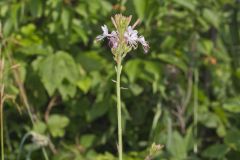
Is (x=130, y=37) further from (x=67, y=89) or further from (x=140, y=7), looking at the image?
(x=67, y=89)

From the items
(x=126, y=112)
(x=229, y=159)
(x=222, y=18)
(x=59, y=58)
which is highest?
(x=222, y=18)

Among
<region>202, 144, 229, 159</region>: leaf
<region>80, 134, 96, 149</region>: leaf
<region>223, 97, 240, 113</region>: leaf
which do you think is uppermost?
<region>223, 97, 240, 113</region>: leaf

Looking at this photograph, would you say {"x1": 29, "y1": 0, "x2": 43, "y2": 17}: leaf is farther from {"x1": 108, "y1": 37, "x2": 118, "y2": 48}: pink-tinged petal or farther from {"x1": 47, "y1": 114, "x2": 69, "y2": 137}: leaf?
{"x1": 108, "y1": 37, "x2": 118, "y2": 48}: pink-tinged petal

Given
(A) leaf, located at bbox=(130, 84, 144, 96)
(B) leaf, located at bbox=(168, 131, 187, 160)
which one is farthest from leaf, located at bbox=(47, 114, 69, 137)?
(B) leaf, located at bbox=(168, 131, 187, 160)

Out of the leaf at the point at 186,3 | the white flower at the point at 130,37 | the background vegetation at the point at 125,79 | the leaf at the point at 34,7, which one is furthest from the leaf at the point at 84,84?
the white flower at the point at 130,37

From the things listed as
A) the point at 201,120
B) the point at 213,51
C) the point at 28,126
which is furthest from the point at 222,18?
the point at 28,126

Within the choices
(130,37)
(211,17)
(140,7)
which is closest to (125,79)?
(140,7)

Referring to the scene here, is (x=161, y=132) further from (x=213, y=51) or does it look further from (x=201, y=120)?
(x=213, y=51)

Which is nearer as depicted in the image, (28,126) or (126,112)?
(126,112)
